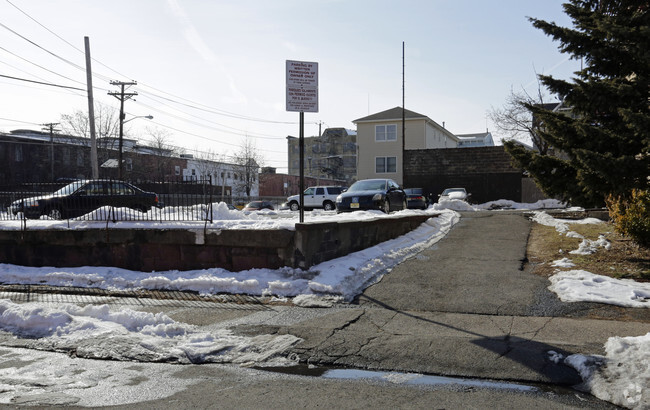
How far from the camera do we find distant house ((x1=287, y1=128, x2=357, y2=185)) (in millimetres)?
94688

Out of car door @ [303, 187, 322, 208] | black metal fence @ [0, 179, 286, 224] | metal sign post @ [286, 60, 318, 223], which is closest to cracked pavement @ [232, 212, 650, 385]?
metal sign post @ [286, 60, 318, 223]

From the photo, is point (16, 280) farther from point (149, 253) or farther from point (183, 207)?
point (183, 207)

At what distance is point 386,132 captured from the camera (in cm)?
4747

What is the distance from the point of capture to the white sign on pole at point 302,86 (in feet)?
27.6

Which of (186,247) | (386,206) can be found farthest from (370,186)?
(186,247)

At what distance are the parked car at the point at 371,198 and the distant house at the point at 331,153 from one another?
7562 cm

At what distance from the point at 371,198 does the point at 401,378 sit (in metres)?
12.1

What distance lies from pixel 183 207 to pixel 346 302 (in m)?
4.64

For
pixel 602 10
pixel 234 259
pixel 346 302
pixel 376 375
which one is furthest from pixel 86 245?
pixel 602 10

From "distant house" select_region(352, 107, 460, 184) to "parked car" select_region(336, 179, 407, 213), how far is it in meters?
28.5

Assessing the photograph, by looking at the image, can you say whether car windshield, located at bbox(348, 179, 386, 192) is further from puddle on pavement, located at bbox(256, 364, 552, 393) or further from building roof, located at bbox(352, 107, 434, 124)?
building roof, located at bbox(352, 107, 434, 124)

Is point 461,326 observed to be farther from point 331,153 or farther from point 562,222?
point 331,153

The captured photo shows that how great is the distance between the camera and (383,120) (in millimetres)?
47406

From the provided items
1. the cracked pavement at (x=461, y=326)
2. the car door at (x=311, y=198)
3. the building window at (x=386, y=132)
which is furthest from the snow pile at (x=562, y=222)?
the building window at (x=386, y=132)
